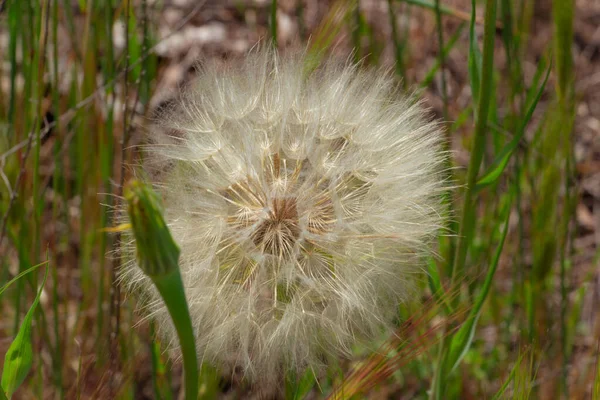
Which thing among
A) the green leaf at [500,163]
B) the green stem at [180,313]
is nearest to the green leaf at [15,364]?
the green stem at [180,313]

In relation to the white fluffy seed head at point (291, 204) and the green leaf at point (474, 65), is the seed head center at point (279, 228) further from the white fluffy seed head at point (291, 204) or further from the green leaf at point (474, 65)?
the green leaf at point (474, 65)

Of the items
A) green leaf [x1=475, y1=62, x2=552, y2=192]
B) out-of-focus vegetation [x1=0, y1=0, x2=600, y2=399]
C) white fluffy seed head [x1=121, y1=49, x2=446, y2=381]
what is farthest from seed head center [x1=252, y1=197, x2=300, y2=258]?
green leaf [x1=475, y1=62, x2=552, y2=192]

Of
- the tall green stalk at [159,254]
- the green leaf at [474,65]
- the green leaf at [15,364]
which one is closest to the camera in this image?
the tall green stalk at [159,254]

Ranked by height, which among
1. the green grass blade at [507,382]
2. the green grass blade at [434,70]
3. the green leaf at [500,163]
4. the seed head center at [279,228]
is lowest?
the green grass blade at [507,382]

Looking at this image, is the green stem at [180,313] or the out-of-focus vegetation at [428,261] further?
the out-of-focus vegetation at [428,261]

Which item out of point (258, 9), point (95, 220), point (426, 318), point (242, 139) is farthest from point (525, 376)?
point (258, 9)

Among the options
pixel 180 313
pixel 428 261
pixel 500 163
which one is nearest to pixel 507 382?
pixel 428 261
